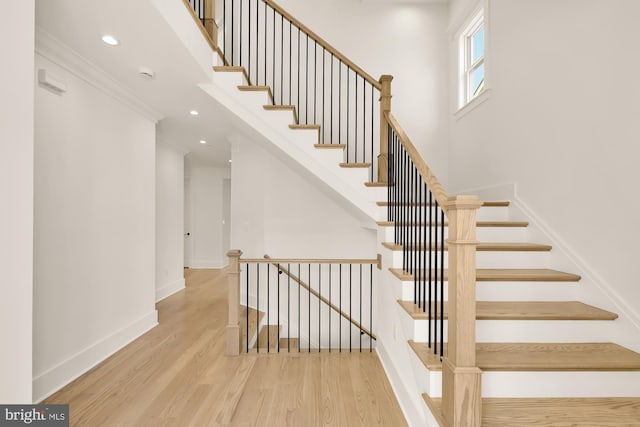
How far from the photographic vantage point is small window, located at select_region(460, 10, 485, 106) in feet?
13.4

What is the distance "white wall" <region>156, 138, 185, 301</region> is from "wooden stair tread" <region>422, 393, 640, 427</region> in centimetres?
471

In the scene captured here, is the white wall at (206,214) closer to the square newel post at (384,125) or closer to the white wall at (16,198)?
the square newel post at (384,125)

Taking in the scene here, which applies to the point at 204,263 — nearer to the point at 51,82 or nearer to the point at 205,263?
the point at 205,263

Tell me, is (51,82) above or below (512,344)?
above

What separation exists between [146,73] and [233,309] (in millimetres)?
2390

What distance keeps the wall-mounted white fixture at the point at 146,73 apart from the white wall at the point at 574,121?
351cm

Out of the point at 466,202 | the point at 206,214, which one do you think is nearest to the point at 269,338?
the point at 466,202

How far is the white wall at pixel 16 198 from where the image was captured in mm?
1458

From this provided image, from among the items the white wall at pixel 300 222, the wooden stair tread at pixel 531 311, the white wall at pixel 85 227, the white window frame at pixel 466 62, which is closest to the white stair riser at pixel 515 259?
the wooden stair tread at pixel 531 311

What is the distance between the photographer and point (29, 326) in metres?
1.59

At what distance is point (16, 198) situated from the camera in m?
1.50

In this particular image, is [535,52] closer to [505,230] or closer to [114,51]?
[505,230]

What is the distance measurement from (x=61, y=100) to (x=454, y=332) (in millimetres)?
3335

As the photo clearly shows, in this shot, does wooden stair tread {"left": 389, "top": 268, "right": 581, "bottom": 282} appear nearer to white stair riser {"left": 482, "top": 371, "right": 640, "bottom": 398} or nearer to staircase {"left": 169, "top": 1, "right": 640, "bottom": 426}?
staircase {"left": 169, "top": 1, "right": 640, "bottom": 426}
